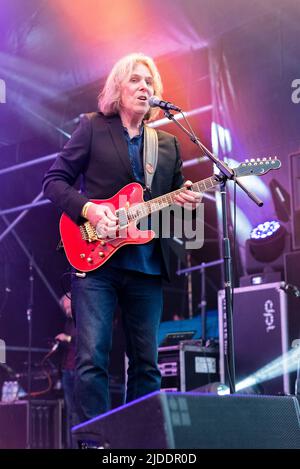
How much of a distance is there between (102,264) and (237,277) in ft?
10.2

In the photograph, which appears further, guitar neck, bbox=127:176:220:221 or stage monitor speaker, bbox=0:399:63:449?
stage monitor speaker, bbox=0:399:63:449

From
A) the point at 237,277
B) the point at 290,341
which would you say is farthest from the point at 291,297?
the point at 237,277

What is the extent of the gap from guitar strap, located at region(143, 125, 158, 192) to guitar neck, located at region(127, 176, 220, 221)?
0.29ft

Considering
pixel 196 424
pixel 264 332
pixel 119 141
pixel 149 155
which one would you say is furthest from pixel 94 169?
pixel 264 332

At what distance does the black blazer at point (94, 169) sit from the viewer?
11.2ft

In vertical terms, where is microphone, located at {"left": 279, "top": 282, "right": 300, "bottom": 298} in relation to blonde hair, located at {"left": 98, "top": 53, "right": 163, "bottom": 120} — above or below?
below

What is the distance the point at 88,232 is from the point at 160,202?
0.39m

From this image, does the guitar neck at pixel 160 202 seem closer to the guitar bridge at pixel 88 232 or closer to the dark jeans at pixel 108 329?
the guitar bridge at pixel 88 232

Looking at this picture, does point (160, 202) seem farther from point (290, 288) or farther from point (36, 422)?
point (36, 422)

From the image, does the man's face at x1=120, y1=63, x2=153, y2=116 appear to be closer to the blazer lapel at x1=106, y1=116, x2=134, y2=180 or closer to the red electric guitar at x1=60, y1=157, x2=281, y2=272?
the blazer lapel at x1=106, y1=116, x2=134, y2=180

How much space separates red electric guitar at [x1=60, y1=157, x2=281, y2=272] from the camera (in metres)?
3.34

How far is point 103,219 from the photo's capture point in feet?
10.8

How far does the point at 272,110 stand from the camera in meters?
6.06

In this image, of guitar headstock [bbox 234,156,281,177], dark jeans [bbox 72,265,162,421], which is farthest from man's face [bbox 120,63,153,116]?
dark jeans [bbox 72,265,162,421]
